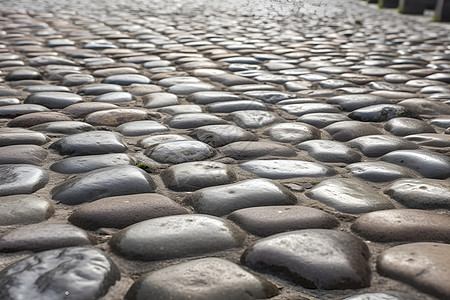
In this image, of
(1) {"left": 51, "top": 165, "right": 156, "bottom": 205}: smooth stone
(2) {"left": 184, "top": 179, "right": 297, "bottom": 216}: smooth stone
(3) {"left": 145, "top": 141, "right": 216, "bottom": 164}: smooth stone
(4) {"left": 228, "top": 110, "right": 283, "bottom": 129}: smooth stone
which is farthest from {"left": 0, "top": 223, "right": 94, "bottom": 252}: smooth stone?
(4) {"left": 228, "top": 110, "right": 283, "bottom": 129}: smooth stone

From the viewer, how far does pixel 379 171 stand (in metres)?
1.84

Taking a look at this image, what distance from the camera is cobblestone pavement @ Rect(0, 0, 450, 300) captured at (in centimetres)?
115

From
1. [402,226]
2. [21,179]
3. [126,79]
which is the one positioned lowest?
[126,79]

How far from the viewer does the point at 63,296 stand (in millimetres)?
1033

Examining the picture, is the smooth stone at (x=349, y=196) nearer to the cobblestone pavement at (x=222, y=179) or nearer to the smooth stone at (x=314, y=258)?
the cobblestone pavement at (x=222, y=179)

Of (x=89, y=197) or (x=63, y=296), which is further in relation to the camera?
(x=89, y=197)

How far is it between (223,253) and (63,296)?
1.25 ft

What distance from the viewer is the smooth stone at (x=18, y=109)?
8.24ft

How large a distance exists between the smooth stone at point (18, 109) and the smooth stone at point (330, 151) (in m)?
1.26

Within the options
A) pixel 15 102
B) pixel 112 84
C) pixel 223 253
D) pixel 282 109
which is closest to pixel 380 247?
A: pixel 223 253

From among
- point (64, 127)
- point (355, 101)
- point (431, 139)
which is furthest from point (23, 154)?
point (355, 101)

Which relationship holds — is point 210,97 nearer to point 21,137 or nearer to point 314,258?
point 21,137

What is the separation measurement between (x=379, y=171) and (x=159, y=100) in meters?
1.38

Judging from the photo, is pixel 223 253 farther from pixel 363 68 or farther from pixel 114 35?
pixel 114 35
